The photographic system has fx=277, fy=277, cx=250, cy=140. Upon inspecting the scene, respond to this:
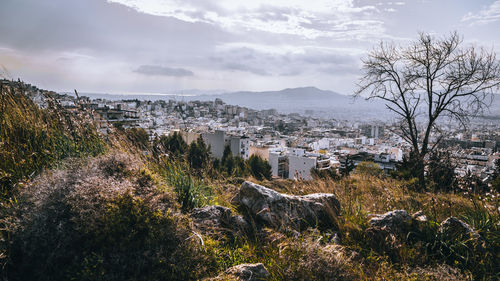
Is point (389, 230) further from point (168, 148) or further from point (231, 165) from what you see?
point (231, 165)

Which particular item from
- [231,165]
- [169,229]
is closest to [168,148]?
[169,229]

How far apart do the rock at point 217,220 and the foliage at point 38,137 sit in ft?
3.93

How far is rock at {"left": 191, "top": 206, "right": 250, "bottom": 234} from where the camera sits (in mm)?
2178

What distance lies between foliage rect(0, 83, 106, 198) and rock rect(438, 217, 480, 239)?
10.7 feet

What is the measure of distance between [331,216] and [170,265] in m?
1.79

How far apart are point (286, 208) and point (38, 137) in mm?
2484

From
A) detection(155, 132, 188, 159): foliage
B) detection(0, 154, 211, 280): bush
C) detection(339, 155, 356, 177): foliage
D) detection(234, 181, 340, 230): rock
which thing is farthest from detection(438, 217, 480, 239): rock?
detection(339, 155, 356, 177): foliage

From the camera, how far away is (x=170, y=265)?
1.57 meters

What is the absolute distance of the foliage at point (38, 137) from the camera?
2.32 m

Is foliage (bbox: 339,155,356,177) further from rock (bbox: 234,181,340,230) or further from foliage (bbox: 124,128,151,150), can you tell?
foliage (bbox: 124,128,151,150)

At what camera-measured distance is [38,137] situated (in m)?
2.66

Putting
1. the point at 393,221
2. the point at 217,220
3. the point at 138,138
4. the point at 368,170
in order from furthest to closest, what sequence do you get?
the point at 368,170 → the point at 138,138 → the point at 393,221 → the point at 217,220

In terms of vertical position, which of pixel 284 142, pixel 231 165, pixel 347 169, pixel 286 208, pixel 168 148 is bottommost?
pixel 284 142

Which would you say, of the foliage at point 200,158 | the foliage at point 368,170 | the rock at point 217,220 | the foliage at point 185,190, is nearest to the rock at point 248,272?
the rock at point 217,220
